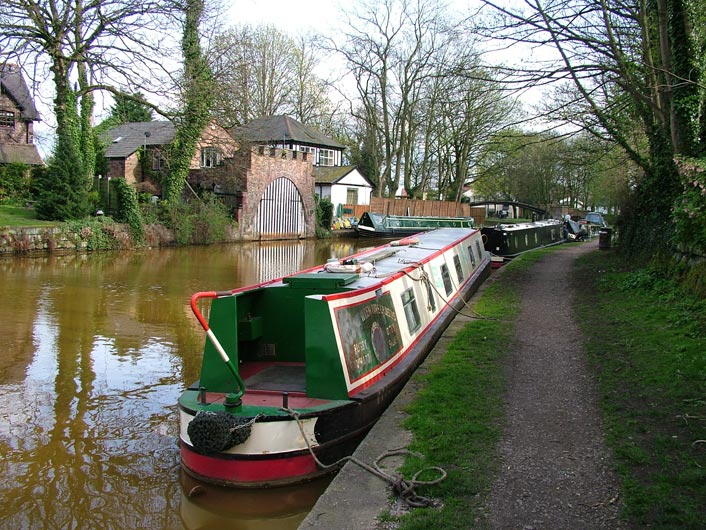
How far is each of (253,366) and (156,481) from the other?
5.22 feet

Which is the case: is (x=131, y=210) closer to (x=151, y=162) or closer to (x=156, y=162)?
(x=156, y=162)

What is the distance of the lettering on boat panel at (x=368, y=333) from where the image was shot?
5.88m

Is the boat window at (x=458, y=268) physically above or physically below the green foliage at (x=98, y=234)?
below

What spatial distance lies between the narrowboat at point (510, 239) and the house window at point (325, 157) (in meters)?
26.0

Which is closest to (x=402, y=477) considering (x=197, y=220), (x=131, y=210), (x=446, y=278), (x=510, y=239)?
(x=446, y=278)

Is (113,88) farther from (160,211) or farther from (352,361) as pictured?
(352,361)

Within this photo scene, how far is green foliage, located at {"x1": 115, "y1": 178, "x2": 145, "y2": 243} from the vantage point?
24281 mm

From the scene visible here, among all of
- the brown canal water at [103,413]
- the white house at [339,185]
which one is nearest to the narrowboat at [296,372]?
the brown canal water at [103,413]

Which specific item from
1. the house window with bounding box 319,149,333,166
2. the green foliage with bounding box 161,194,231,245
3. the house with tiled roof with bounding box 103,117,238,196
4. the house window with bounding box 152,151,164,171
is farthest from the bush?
the house window with bounding box 319,149,333,166

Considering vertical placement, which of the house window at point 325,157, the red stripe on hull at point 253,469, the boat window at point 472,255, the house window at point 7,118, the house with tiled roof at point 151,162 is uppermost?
the house window at point 7,118

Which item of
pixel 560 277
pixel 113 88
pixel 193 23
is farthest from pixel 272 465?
pixel 193 23

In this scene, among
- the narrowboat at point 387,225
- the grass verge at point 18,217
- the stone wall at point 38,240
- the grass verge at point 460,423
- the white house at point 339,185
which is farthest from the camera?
the white house at point 339,185

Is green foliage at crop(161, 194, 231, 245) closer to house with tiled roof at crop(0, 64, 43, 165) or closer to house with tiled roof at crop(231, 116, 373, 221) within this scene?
house with tiled roof at crop(0, 64, 43, 165)

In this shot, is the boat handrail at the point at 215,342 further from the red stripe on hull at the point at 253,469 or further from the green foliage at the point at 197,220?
the green foliage at the point at 197,220
